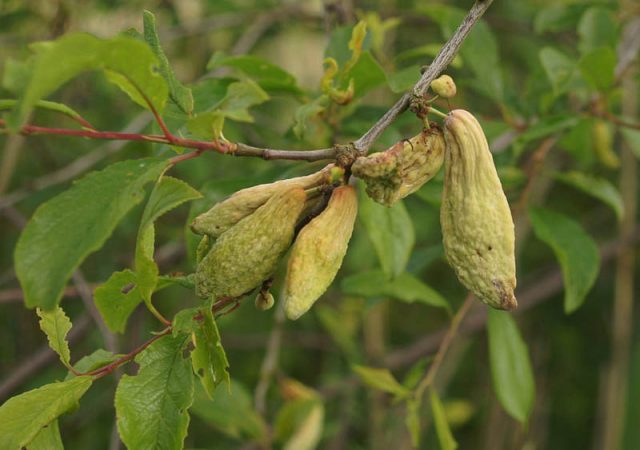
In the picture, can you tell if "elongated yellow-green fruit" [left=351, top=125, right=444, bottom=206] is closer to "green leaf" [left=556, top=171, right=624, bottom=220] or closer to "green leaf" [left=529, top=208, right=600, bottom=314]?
"green leaf" [left=529, top=208, right=600, bottom=314]

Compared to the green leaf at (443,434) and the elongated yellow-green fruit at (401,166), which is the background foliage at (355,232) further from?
the elongated yellow-green fruit at (401,166)

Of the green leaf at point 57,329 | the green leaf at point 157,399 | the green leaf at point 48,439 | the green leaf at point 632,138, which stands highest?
the green leaf at point 632,138

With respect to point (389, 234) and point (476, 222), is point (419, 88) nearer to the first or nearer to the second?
point (476, 222)

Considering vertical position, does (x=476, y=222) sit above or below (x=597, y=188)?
above

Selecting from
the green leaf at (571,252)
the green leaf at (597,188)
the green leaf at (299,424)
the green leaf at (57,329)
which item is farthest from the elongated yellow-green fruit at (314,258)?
the green leaf at (299,424)

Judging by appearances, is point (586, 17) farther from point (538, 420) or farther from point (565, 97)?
point (538, 420)

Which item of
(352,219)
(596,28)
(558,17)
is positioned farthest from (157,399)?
(558,17)
